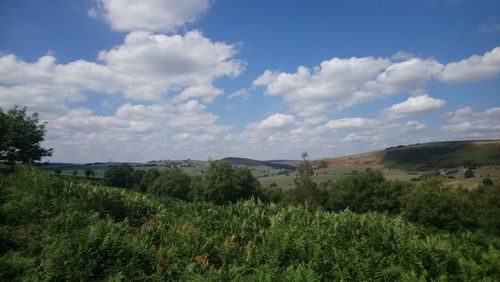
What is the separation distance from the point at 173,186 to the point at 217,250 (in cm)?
6890

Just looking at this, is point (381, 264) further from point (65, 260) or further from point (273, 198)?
point (273, 198)

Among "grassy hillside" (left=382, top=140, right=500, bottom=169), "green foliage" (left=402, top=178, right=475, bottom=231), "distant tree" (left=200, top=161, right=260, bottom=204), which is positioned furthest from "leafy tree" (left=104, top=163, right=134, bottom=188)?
"grassy hillside" (left=382, top=140, right=500, bottom=169)

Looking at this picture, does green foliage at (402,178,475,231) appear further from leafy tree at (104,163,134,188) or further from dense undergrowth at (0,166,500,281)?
leafy tree at (104,163,134,188)

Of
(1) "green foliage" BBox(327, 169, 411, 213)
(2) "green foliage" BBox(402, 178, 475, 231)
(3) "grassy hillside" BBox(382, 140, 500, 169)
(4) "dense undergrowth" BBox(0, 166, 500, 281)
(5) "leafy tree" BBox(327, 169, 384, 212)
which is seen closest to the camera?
(4) "dense undergrowth" BBox(0, 166, 500, 281)

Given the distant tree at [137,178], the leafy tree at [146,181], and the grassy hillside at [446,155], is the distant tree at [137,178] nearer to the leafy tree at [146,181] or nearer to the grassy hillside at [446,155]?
the leafy tree at [146,181]

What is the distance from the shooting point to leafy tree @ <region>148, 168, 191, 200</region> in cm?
8456

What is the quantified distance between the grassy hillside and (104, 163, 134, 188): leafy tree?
116m

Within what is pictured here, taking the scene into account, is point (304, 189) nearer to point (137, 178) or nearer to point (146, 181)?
point (146, 181)

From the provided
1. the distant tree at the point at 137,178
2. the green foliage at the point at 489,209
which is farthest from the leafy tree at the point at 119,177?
the green foliage at the point at 489,209

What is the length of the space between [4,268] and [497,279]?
1586 cm

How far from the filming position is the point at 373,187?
6209 centimetres

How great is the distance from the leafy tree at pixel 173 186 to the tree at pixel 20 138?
2589 cm

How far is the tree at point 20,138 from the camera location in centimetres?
5725

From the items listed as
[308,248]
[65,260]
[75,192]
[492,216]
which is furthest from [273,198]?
[65,260]
